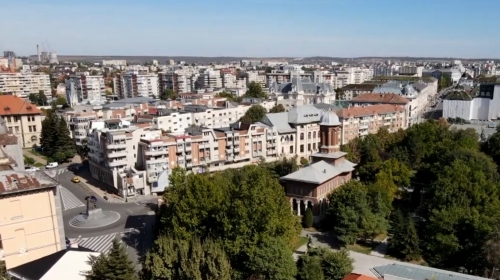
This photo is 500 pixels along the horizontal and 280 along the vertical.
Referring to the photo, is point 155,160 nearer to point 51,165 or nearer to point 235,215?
point 51,165

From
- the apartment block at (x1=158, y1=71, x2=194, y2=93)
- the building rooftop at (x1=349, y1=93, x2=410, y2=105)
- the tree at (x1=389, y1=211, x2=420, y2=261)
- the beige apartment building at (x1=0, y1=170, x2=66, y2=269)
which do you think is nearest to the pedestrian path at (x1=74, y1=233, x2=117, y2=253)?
the beige apartment building at (x1=0, y1=170, x2=66, y2=269)

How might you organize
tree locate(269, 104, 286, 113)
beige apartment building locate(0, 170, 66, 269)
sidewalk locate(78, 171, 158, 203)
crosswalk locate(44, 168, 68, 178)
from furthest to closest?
tree locate(269, 104, 286, 113), crosswalk locate(44, 168, 68, 178), sidewalk locate(78, 171, 158, 203), beige apartment building locate(0, 170, 66, 269)

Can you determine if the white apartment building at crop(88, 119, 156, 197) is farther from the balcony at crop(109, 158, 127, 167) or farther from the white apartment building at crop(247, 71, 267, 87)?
the white apartment building at crop(247, 71, 267, 87)

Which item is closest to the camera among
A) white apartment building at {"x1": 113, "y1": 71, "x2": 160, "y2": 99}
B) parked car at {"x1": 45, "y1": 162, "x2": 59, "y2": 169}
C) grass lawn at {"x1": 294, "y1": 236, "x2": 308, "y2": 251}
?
grass lawn at {"x1": 294, "y1": 236, "x2": 308, "y2": 251}

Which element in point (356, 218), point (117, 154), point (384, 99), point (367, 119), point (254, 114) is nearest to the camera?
point (356, 218)

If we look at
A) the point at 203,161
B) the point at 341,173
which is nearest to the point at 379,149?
the point at 341,173

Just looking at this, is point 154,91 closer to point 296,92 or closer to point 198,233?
point 296,92

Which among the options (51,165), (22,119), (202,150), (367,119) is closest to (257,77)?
(367,119)
